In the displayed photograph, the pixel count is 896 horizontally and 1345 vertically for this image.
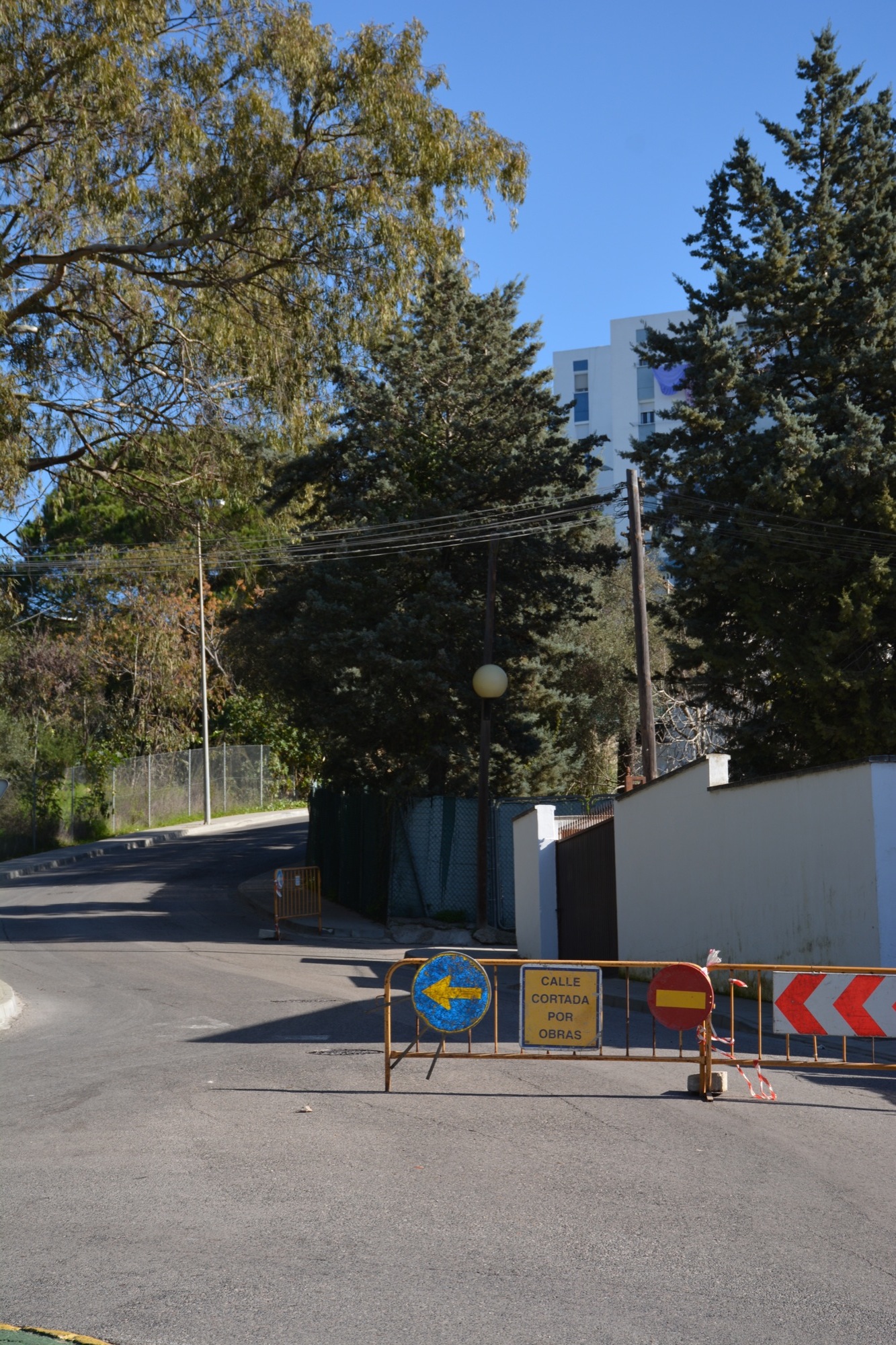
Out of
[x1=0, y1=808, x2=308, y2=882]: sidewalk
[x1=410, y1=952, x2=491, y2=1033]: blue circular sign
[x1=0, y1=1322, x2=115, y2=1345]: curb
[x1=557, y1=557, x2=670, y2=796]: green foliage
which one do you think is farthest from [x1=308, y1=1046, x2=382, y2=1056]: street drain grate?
[x1=557, y1=557, x2=670, y2=796]: green foliage

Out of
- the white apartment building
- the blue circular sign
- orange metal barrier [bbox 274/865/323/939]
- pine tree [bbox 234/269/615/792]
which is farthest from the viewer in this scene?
the white apartment building

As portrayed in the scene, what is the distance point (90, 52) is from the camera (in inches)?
595

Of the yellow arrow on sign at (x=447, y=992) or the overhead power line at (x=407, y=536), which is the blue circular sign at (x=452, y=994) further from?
the overhead power line at (x=407, y=536)

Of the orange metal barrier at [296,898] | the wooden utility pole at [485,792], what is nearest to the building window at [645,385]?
the wooden utility pole at [485,792]

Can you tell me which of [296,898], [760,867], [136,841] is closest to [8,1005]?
[760,867]

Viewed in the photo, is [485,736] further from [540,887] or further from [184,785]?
[184,785]

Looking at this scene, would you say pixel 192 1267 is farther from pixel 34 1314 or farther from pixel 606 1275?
pixel 606 1275

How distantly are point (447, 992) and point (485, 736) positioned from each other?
13507 millimetres

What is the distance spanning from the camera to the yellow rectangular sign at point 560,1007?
27.8 ft

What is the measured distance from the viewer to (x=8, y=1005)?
12.4 meters

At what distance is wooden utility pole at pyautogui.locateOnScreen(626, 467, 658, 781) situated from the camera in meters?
20.5

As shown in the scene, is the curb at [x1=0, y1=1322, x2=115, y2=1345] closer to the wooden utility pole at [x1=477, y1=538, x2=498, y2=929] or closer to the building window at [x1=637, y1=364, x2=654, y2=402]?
the wooden utility pole at [x1=477, y1=538, x2=498, y2=929]

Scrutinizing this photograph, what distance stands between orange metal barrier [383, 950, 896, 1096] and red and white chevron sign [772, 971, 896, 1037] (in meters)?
0.07

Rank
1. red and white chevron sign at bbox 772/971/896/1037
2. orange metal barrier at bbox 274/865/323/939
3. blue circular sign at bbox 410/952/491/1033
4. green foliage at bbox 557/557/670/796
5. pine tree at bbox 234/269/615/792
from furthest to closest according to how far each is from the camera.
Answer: green foliage at bbox 557/557/670/796, pine tree at bbox 234/269/615/792, orange metal barrier at bbox 274/865/323/939, blue circular sign at bbox 410/952/491/1033, red and white chevron sign at bbox 772/971/896/1037
